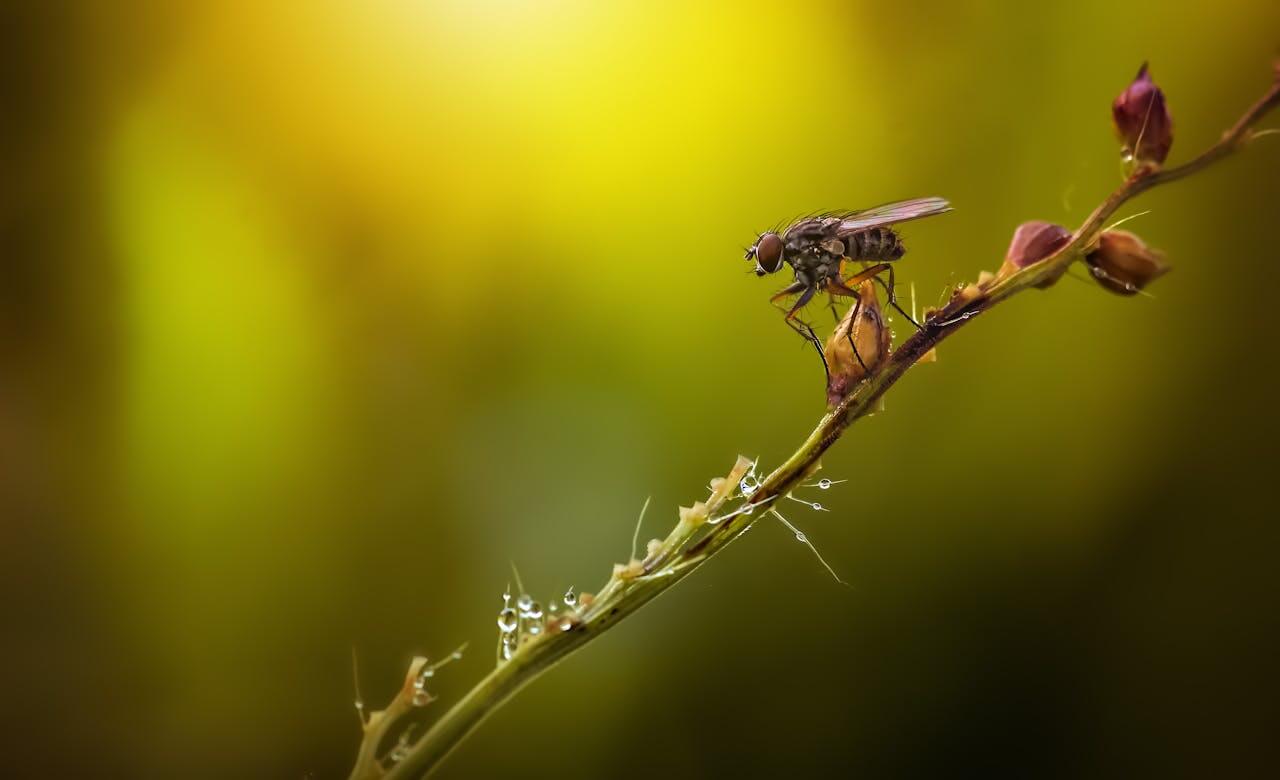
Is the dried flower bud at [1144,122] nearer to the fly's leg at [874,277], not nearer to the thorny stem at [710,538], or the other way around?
the thorny stem at [710,538]

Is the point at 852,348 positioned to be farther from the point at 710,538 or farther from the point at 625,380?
the point at 625,380

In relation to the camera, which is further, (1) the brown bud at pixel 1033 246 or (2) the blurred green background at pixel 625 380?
(2) the blurred green background at pixel 625 380

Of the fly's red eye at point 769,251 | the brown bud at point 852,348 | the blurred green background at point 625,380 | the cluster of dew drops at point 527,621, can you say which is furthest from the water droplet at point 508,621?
the blurred green background at point 625,380

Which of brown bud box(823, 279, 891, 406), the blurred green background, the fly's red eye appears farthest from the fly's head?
the blurred green background

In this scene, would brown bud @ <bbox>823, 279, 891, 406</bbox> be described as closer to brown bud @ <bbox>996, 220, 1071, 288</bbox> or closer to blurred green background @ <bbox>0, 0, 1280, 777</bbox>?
brown bud @ <bbox>996, 220, 1071, 288</bbox>

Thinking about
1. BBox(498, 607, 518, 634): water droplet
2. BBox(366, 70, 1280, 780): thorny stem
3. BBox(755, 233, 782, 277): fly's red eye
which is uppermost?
BBox(755, 233, 782, 277): fly's red eye

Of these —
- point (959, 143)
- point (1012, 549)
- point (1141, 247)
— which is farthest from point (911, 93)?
point (1141, 247)
